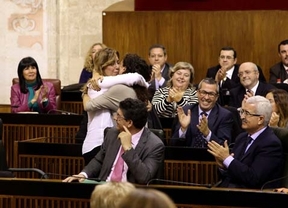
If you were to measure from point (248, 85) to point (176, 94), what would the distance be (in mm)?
769

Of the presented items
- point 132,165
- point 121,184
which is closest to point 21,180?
point 132,165

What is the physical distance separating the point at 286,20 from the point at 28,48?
3.56 meters

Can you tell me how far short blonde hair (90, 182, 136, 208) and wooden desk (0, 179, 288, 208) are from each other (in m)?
1.87

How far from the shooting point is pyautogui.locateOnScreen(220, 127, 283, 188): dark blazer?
5.92 metres

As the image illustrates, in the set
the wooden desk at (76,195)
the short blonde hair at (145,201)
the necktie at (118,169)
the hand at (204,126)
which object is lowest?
the wooden desk at (76,195)

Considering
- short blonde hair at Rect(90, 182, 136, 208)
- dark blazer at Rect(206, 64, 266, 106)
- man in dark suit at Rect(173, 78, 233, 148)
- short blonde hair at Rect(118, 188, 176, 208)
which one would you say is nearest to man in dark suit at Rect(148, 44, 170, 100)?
dark blazer at Rect(206, 64, 266, 106)

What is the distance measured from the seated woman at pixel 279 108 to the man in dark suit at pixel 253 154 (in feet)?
2.28

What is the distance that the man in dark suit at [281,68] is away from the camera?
9.56 metres

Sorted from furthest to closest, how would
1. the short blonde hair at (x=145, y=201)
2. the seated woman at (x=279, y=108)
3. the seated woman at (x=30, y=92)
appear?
the seated woman at (x=30, y=92), the seated woman at (x=279, y=108), the short blonde hair at (x=145, y=201)

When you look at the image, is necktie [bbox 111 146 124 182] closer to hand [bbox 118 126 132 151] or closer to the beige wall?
hand [bbox 118 126 132 151]

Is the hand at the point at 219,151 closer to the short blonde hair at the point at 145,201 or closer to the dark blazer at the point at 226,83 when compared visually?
the dark blazer at the point at 226,83

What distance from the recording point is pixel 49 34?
467 inches

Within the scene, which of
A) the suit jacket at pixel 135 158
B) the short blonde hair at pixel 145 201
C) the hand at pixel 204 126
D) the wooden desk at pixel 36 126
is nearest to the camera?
the short blonde hair at pixel 145 201

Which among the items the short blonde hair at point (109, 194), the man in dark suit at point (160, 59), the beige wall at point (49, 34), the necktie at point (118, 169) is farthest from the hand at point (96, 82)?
the beige wall at point (49, 34)
